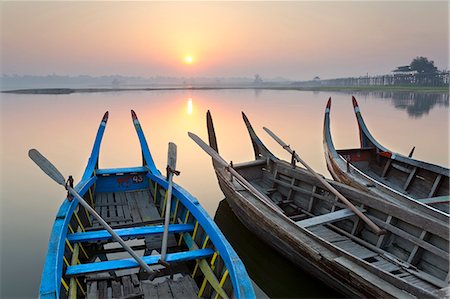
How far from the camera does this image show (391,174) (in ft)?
29.2

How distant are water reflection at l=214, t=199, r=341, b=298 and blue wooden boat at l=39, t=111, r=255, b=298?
67.2 inches

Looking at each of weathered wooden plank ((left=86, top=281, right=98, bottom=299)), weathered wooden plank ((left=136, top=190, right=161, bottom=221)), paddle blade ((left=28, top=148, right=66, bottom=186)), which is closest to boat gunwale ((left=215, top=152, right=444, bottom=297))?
weathered wooden plank ((left=136, top=190, right=161, bottom=221))

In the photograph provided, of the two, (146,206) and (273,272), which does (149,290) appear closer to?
(273,272)

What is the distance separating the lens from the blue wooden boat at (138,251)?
13.0 feet

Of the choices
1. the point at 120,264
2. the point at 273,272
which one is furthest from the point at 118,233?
the point at 273,272

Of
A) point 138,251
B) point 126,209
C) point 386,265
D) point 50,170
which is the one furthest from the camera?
point 126,209

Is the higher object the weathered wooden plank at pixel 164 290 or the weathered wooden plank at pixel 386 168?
the weathered wooden plank at pixel 386 168

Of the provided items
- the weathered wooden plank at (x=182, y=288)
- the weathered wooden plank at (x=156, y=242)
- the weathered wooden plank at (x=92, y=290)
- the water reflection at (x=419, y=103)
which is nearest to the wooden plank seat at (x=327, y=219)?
the weathered wooden plank at (x=182, y=288)

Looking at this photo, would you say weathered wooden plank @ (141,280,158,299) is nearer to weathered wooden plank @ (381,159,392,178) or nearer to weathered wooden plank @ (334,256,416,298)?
weathered wooden plank @ (334,256,416,298)

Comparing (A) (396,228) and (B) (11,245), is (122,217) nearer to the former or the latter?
(B) (11,245)

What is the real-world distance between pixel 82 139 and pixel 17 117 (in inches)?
510

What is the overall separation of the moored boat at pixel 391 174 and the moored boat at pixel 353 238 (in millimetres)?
550

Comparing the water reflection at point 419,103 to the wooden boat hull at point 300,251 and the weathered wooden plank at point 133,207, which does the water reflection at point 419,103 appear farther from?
the weathered wooden plank at point 133,207

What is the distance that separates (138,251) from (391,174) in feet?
22.2
